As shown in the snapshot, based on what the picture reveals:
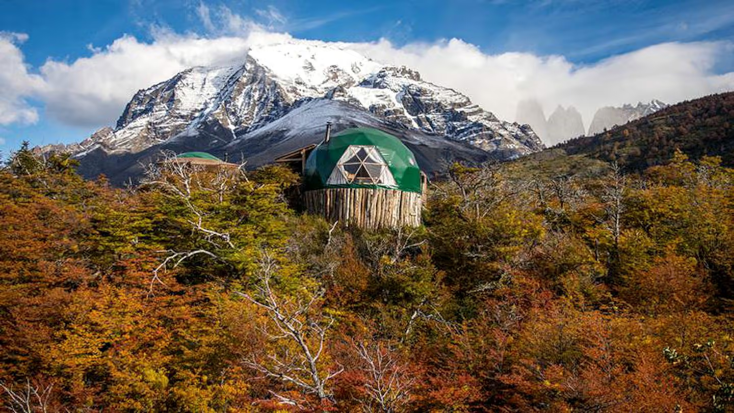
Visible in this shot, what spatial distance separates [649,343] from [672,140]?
5922 centimetres

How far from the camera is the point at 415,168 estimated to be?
28.5 m

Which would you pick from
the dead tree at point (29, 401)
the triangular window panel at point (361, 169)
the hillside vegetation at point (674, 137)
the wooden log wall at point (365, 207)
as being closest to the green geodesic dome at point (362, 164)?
the triangular window panel at point (361, 169)

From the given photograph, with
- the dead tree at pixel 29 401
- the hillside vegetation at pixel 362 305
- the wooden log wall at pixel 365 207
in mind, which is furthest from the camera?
the wooden log wall at pixel 365 207

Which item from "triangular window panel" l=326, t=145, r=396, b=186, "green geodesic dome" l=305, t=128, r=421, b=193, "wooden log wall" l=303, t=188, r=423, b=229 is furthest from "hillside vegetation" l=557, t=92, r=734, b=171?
"triangular window panel" l=326, t=145, r=396, b=186

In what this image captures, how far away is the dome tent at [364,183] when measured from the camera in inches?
1007

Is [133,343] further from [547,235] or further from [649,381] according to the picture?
[547,235]

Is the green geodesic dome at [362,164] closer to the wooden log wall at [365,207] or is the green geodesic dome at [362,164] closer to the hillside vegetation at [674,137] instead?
the wooden log wall at [365,207]

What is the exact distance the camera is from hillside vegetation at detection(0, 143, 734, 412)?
42.6 ft

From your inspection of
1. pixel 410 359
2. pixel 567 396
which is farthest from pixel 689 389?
pixel 410 359

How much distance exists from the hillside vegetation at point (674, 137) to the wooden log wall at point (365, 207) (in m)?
42.2

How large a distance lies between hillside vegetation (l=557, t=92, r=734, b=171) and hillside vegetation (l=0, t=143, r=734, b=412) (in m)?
35.8

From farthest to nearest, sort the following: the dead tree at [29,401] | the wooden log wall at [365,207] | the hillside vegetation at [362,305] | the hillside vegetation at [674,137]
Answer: the hillside vegetation at [674,137] → the wooden log wall at [365,207] → the hillside vegetation at [362,305] → the dead tree at [29,401]

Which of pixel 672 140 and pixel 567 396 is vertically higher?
pixel 672 140

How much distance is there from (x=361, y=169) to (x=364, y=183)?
0.98m
